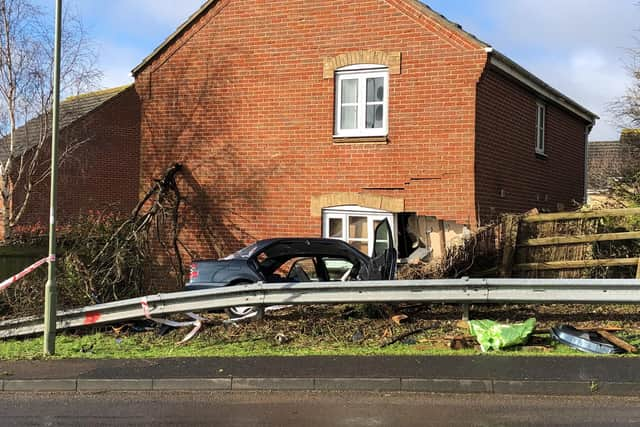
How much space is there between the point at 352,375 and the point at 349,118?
6.93 m

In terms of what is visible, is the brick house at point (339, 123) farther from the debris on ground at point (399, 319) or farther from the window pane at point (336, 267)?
the debris on ground at point (399, 319)

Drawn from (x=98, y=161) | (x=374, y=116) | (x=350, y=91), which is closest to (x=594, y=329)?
(x=374, y=116)

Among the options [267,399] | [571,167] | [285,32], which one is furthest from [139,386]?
[571,167]

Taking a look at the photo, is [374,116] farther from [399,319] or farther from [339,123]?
[399,319]

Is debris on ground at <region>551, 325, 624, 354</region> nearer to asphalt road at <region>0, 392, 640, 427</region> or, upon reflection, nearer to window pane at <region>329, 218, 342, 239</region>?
asphalt road at <region>0, 392, 640, 427</region>

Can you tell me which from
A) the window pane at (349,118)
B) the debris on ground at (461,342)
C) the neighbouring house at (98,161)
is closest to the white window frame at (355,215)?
the window pane at (349,118)

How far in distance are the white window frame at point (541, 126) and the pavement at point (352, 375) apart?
331 inches

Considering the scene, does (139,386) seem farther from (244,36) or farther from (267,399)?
(244,36)

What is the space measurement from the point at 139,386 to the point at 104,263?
A: 189 inches

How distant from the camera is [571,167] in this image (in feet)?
57.5

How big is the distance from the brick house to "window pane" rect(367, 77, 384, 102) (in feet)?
0.10

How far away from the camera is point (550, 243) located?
10984 mm

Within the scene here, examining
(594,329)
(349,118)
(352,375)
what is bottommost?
(352,375)

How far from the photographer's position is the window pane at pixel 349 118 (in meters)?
13.2
